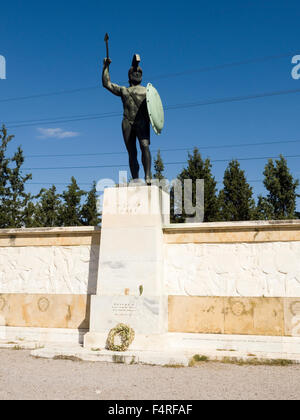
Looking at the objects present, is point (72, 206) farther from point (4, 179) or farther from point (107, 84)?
→ point (107, 84)

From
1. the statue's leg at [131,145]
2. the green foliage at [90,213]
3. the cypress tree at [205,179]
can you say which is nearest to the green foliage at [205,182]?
the cypress tree at [205,179]

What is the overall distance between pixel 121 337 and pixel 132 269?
4.14ft

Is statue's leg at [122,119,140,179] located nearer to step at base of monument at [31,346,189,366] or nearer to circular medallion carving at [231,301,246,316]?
circular medallion carving at [231,301,246,316]

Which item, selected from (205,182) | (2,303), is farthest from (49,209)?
(2,303)

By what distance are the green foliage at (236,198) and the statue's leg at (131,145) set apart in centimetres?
1112

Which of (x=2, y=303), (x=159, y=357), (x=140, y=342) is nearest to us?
(x=159, y=357)

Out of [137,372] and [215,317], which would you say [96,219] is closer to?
[215,317]

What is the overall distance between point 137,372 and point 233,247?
3186 mm

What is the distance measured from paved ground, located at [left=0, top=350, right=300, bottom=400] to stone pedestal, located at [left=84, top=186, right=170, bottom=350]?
1212 millimetres

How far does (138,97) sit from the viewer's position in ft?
26.4

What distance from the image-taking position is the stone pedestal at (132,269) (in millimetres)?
7207

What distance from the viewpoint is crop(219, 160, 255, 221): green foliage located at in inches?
742

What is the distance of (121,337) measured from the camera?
6.88 metres

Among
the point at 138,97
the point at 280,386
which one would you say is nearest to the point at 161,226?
the point at 138,97
